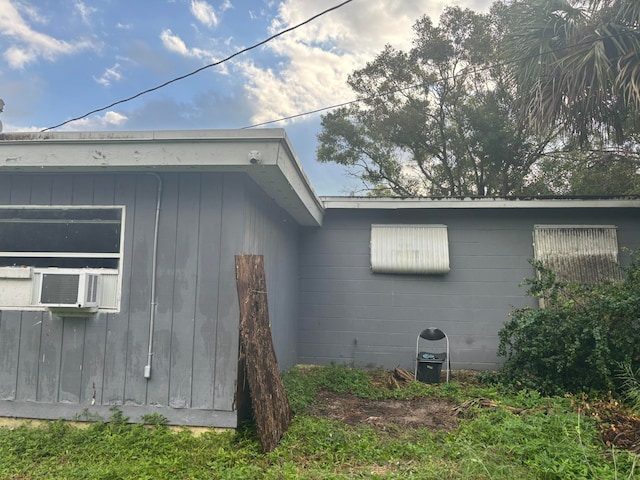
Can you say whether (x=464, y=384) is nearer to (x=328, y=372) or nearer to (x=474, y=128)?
(x=328, y=372)

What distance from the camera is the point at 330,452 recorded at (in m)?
3.09

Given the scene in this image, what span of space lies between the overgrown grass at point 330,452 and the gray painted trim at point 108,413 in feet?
0.31

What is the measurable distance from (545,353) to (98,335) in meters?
4.67

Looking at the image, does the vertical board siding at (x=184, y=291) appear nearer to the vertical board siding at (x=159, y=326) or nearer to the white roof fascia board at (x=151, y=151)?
the vertical board siding at (x=159, y=326)

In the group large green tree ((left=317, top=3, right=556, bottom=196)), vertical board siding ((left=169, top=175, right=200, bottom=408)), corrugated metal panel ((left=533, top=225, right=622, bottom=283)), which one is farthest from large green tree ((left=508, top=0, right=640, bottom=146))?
large green tree ((left=317, top=3, right=556, bottom=196))

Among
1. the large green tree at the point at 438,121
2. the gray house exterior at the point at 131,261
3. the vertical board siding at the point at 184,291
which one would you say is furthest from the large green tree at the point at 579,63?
the large green tree at the point at 438,121

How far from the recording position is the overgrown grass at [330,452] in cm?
267

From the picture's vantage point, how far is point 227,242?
362 cm

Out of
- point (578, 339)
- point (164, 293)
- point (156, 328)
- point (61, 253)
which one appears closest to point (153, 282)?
point (164, 293)

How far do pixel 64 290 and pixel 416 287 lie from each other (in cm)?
467

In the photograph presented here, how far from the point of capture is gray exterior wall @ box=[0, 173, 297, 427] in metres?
3.53

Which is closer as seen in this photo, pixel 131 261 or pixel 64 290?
pixel 64 290

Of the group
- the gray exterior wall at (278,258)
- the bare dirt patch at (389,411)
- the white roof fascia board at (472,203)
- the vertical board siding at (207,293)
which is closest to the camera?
the vertical board siding at (207,293)

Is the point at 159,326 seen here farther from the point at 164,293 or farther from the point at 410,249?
the point at 410,249
